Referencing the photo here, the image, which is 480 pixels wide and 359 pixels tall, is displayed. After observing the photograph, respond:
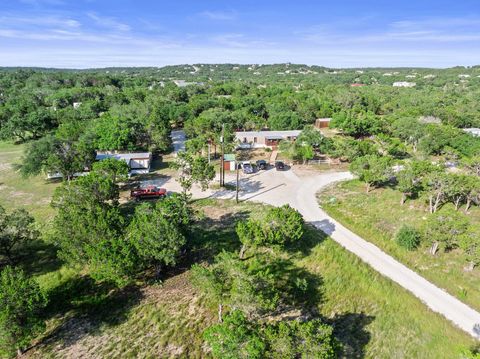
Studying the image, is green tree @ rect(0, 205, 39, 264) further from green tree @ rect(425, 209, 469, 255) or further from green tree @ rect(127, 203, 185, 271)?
green tree @ rect(425, 209, 469, 255)

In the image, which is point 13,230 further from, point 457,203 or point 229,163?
point 457,203

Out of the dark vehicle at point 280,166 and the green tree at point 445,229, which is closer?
the green tree at point 445,229

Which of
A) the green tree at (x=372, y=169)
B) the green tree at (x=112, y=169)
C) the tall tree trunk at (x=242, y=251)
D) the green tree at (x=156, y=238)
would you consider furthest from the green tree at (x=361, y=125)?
the green tree at (x=156, y=238)

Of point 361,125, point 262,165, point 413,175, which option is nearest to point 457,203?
point 413,175

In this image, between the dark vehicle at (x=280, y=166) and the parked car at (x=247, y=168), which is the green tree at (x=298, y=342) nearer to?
the parked car at (x=247, y=168)

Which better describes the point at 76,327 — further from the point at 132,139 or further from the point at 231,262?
the point at 132,139

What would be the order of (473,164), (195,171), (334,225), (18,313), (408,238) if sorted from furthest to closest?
(473,164)
(195,171)
(334,225)
(408,238)
(18,313)
